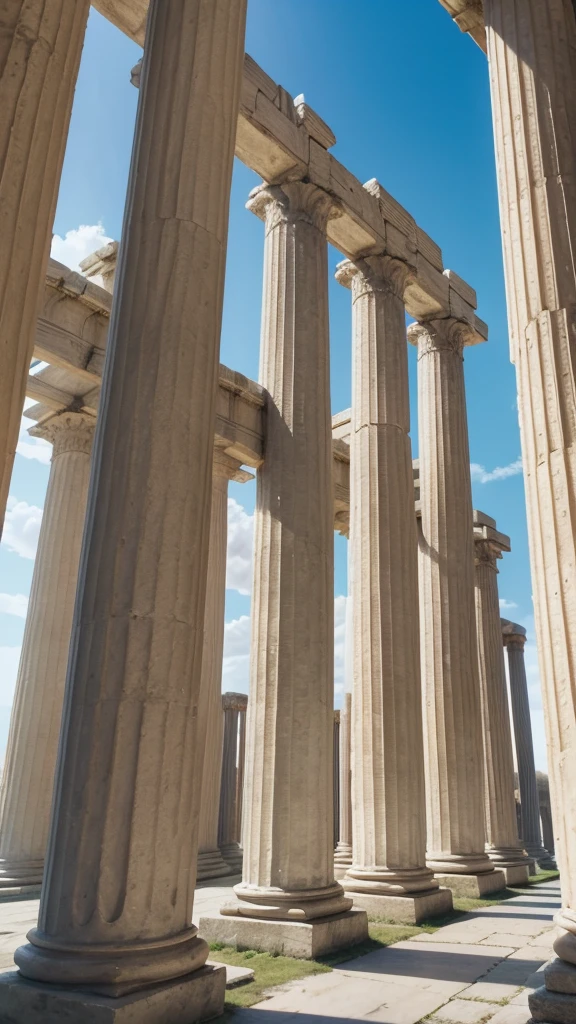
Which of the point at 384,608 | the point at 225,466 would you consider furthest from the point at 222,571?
the point at 384,608

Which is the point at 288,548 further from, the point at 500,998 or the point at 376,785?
the point at 500,998

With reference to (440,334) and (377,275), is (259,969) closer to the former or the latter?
(377,275)

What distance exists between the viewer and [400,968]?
54.9 feet

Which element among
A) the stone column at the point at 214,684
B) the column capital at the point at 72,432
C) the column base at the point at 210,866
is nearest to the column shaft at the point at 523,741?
the column base at the point at 210,866

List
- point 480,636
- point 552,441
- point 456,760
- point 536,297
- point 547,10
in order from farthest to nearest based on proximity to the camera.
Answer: point 480,636 < point 456,760 < point 547,10 < point 536,297 < point 552,441

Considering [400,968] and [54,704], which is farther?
[54,704]

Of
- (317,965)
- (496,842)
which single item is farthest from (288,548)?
(496,842)

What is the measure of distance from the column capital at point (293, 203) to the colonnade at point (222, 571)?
8 centimetres

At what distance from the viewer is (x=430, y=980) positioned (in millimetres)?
15469

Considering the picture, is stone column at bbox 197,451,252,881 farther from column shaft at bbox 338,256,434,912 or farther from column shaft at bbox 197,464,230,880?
column shaft at bbox 338,256,434,912

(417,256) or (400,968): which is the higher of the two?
(417,256)

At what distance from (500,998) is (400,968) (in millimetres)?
3501

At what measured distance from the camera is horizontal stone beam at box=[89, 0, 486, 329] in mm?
25719

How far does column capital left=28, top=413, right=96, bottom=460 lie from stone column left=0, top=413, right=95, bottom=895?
43 millimetres
